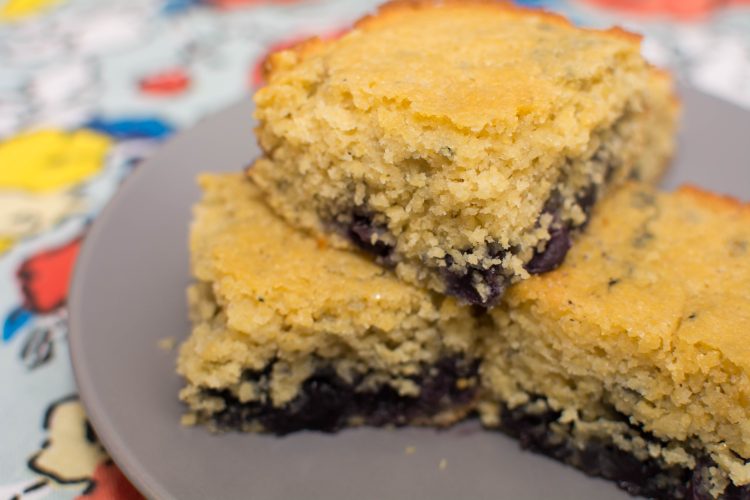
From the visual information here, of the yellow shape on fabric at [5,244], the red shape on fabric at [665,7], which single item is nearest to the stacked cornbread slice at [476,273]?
the yellow shape on fabric at [5,244]

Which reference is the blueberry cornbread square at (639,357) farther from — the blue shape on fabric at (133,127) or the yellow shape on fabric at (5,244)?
the blue shape on fabric at (133,127)

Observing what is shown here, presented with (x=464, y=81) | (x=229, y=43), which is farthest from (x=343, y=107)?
(x=229, y=43)

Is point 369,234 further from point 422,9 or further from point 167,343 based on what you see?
point 422,9

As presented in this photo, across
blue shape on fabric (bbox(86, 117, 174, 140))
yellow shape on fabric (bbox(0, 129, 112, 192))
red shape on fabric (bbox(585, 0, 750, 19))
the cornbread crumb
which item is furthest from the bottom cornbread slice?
red shape on fabric (bbox(585, 0, 750, 19))

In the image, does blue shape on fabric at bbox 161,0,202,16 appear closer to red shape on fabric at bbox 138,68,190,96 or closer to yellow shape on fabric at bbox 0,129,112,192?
red shape on fabric at bbox 138,68,190,96

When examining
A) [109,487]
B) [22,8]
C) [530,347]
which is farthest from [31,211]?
[22,8]

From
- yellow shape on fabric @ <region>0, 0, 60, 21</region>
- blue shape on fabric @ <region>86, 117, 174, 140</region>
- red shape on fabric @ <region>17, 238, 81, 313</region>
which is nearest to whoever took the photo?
red shape on fabric @ <region>17, 238, 81, 313</region>

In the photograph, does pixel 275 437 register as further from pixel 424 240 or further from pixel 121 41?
pixel 121 41
